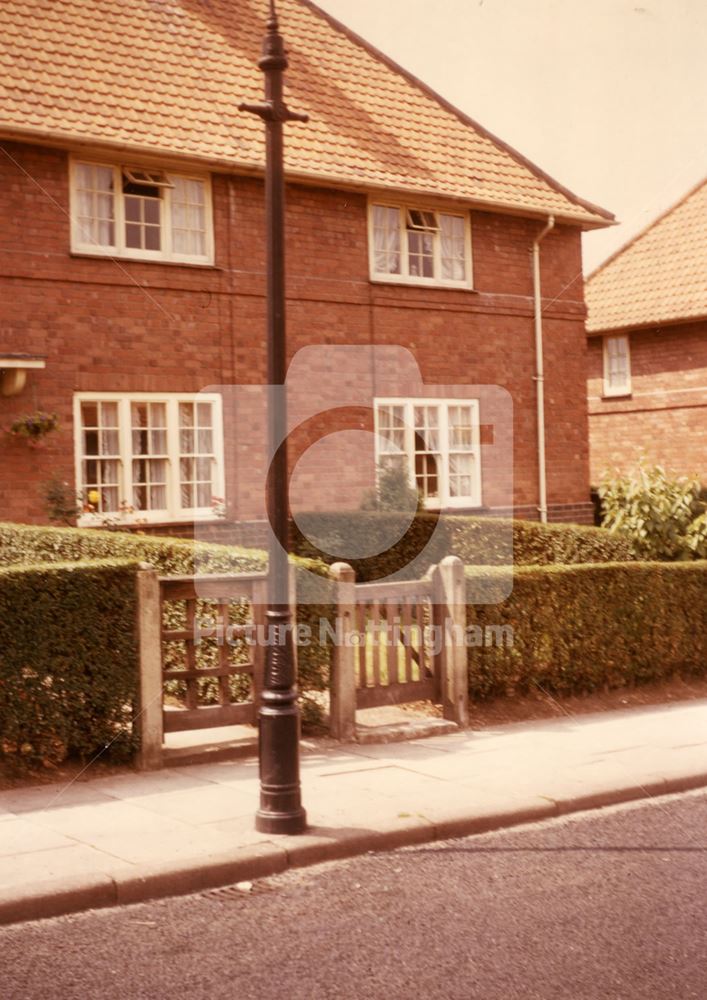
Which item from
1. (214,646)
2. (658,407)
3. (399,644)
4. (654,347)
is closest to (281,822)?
(214,646)

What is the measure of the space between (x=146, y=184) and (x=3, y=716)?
34.7 ft

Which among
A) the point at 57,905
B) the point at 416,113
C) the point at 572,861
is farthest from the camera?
the point at 416,113

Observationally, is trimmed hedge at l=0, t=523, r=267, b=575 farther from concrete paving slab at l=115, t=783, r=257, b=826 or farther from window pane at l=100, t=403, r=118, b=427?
window pane at l=100, t=403, r=118, b=427

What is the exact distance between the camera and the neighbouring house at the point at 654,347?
1077 inches

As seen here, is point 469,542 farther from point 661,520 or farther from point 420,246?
point 420,246

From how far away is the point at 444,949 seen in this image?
5.18 meters

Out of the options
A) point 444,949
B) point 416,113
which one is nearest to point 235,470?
point 416,113

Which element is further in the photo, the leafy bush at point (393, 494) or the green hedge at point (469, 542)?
the leafy bush at point (393, 494)

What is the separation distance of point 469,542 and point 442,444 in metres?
2.93

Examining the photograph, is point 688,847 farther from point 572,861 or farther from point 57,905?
point 57,905

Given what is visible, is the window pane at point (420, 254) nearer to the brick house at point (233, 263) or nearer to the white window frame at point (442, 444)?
the brick house at point (233, 263)

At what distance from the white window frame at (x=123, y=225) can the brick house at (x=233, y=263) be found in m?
0.03

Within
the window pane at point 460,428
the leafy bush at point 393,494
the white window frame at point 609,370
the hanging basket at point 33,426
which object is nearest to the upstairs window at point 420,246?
the window pane at point 460,428

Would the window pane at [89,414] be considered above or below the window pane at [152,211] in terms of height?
below
